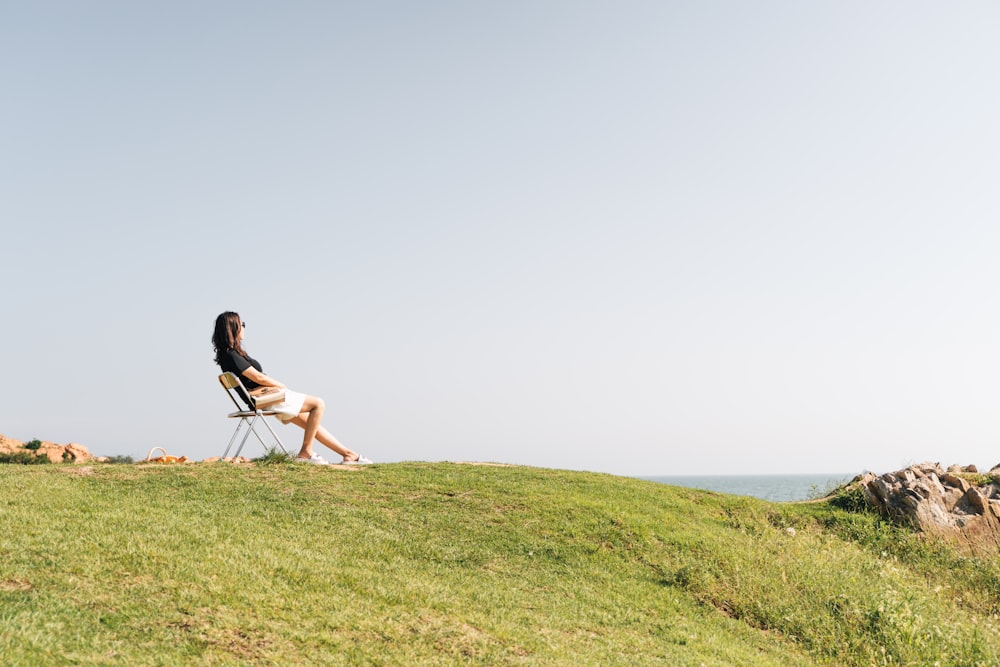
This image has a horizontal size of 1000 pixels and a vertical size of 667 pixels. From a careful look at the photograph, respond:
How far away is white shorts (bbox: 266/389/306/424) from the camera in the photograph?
1528cm

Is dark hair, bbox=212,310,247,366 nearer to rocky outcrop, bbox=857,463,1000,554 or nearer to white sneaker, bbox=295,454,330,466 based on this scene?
white sneaker, bbox=295,454,330,466

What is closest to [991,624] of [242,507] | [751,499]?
[751,499]

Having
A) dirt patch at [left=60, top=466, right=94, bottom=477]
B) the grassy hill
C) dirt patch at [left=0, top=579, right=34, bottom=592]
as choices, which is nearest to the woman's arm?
the grassy hill

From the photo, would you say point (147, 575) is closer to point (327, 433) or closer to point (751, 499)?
point (327, 433)

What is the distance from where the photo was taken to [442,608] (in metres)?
8.29

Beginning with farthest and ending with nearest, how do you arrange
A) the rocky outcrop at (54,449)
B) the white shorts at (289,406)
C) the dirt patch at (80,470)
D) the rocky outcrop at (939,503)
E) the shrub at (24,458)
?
the rocky outcrop at (54,449) < the shrub at (24,458) < the rocky outcrop at (939,503) < the white shorts at (289,406) < the dirt patch at (80,470)

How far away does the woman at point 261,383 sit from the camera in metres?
14.9

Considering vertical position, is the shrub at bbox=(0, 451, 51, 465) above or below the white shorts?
below

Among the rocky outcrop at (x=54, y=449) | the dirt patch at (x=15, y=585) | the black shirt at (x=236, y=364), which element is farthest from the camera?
the rocky outcrop at (x=54, y=449)

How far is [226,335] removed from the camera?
1492 centimetres

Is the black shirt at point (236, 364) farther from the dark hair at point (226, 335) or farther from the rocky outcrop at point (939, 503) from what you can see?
the rocky outcrop at point (939, 503)

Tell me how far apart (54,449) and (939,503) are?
27421mm

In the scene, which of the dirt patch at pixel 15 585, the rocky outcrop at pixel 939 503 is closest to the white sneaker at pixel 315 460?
the dirt patch at pixel 15 585

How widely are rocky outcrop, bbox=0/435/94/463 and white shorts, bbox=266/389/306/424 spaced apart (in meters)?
14.0
